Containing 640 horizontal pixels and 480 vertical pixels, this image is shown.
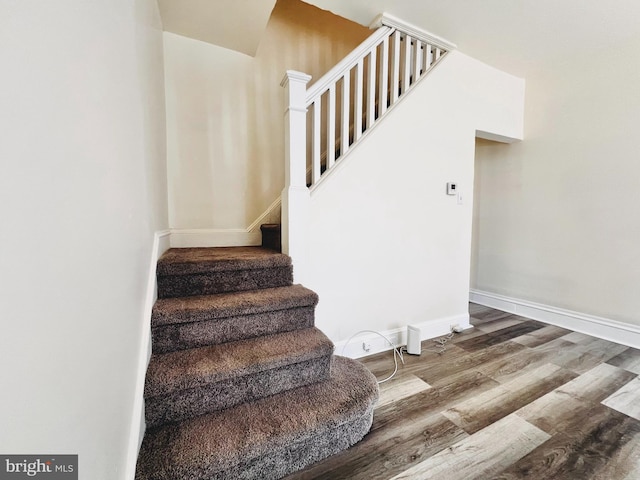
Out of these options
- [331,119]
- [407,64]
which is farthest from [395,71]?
[331,119]

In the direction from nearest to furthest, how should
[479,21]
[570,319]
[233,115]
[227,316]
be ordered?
1. [227,316]
2. [479,21]
3. [233,115]
4. [570,319]

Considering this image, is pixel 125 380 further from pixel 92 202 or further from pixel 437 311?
pixel 437 311

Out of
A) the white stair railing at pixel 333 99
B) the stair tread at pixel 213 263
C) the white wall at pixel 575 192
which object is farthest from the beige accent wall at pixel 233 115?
the white wall at pixel 575 192

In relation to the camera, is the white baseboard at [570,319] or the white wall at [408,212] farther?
the white baseboard at [570,319]

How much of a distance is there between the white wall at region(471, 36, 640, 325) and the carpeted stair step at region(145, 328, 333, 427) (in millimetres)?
2570

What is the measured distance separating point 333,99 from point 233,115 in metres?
1.00

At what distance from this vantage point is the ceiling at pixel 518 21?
1808 mm

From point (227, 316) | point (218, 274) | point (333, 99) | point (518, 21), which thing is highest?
point (518, 21)

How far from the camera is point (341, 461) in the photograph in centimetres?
117

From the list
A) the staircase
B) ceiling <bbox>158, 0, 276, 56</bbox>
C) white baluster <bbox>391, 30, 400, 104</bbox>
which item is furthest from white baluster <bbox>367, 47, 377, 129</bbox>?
the staircase

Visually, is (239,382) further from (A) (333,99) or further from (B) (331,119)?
(A) (333,99)

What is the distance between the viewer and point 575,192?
243cm

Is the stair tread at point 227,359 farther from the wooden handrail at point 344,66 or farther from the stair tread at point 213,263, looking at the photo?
the wooden handrail at point 344,66

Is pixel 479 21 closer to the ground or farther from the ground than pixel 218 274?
farther from the ground
